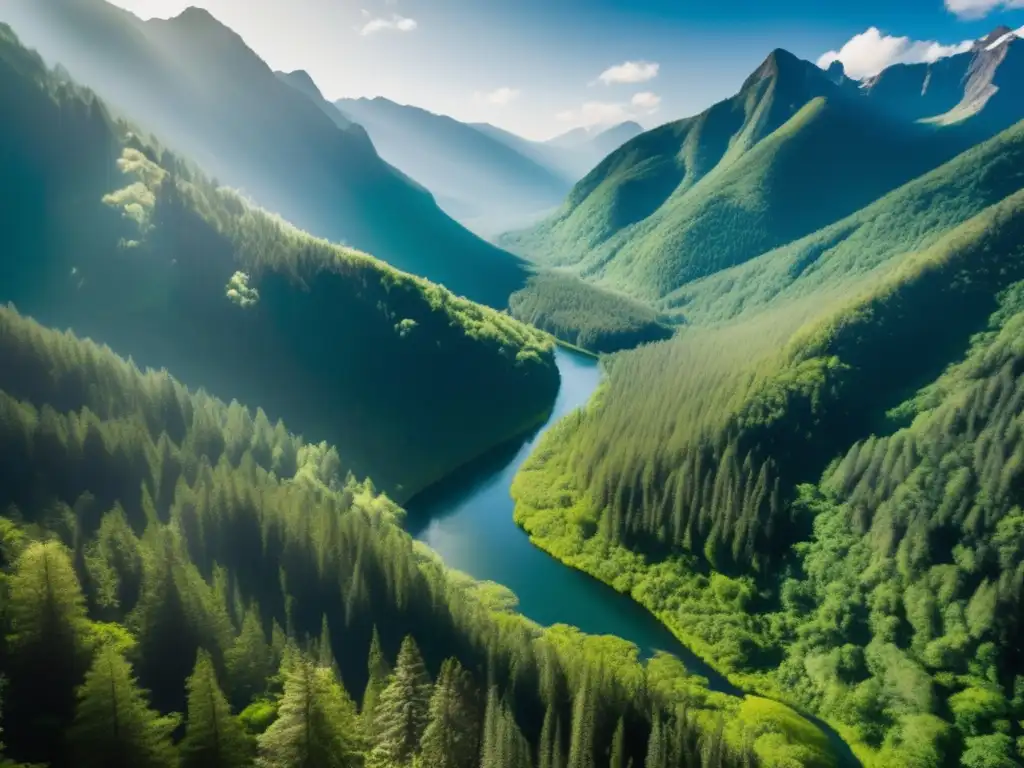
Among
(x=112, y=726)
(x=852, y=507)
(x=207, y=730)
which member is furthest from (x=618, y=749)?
(x=852, y=507)

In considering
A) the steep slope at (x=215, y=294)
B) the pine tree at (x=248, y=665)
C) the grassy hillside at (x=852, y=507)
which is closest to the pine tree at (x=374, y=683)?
the pine tree at (x=248, y=665)

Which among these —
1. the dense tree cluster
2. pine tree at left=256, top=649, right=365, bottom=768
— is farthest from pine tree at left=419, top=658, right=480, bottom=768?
pine tree at left=256, top=649, right=365, bottom=768

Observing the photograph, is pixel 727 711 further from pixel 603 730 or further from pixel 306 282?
pixel 306 282

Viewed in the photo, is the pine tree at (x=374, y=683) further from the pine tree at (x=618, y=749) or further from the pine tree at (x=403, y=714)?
the pine tree at (x=618, y=749)

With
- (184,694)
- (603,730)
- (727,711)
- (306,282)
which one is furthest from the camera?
(306,282)

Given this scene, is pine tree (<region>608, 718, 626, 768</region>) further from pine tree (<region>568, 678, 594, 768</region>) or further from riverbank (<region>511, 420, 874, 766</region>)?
riverbank (<region>511, 420, 874, 766</region>)

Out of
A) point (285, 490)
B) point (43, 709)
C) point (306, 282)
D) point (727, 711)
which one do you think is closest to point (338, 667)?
point (43, 709)
